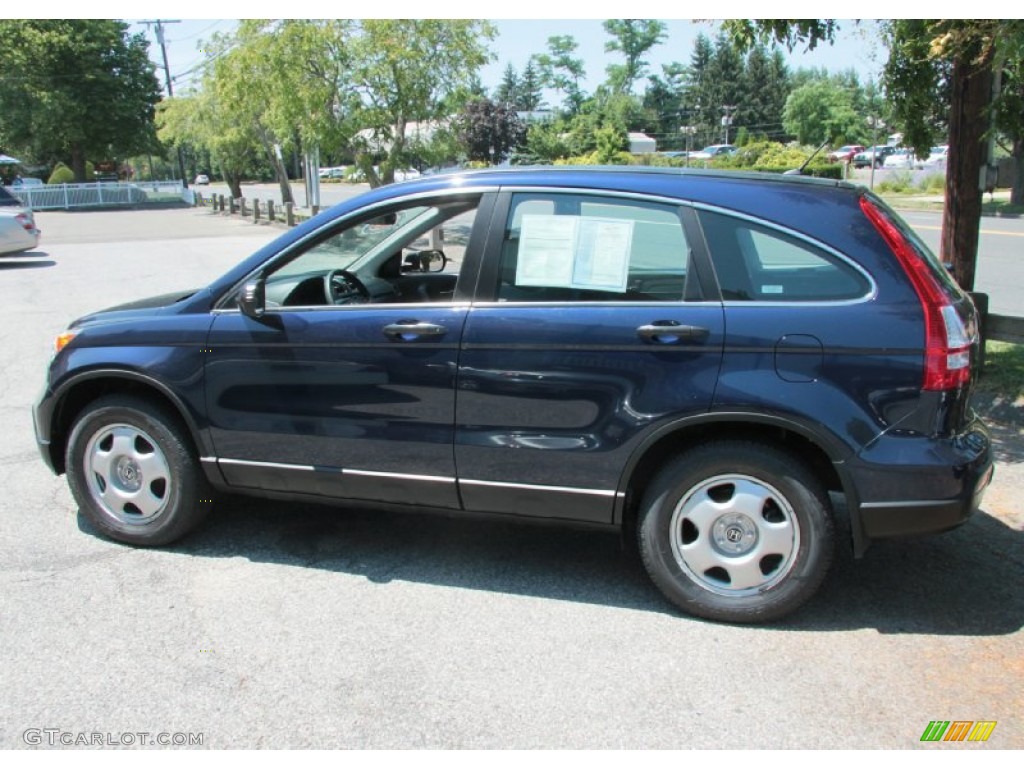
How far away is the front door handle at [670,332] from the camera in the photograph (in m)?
3.41

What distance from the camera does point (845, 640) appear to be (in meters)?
3.47

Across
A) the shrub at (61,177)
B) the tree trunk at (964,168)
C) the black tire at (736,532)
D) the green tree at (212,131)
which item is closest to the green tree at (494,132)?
the green tree at (212,131)

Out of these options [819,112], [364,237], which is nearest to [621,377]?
[364,237]

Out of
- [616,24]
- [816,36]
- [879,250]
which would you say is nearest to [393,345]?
[879,250]

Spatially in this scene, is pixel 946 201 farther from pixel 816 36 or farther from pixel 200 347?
pixel 200 347

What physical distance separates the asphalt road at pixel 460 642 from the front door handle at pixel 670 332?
1178 mm

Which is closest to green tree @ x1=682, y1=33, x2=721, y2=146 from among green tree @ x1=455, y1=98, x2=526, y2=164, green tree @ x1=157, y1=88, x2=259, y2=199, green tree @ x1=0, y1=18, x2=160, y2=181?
green tree @ x1=455, y1=98, x2=526, y2=164

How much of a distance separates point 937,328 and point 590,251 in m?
1.37

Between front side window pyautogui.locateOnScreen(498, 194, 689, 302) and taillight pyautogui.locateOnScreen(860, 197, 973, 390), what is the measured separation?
842 millimetres

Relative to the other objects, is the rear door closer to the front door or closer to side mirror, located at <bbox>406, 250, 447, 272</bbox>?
the front door

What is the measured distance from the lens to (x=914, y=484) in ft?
10.9

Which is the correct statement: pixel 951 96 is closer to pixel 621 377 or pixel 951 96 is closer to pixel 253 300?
pixel 621 377

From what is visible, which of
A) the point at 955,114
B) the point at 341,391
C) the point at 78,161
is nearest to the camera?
the point at 341,391

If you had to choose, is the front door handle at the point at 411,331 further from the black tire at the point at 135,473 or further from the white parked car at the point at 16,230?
the white parked car at the point at 16,230
